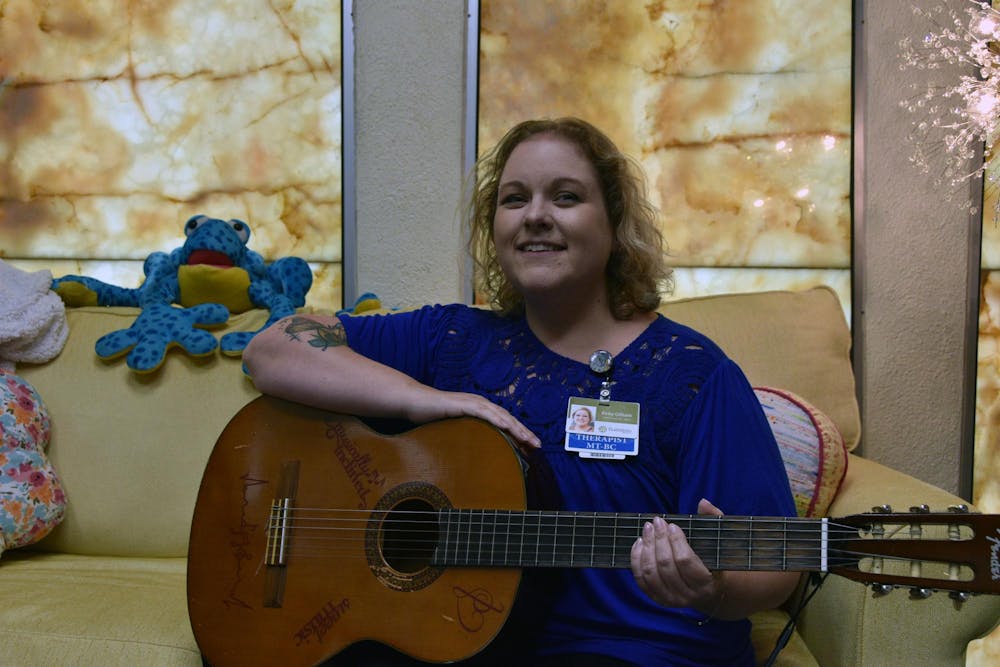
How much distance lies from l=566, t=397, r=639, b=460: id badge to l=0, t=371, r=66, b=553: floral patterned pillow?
4.35ft

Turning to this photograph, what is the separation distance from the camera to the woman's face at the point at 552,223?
1.45 m

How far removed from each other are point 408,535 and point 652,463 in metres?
0.42

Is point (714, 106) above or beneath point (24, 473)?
above

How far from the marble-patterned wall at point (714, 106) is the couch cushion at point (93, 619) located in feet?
5.38

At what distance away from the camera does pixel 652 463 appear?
1.34 metres

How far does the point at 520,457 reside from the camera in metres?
1.28

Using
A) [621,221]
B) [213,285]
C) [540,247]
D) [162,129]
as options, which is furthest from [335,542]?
[162,129]
